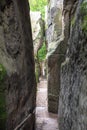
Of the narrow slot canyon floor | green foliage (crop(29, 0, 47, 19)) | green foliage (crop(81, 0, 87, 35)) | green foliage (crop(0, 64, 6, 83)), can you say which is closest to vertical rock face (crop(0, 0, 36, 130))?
green foliage (crop(0, 64, 6, 83))

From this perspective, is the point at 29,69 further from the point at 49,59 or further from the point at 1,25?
the point at 49,59

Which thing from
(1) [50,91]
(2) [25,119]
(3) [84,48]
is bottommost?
(1) [50,91]

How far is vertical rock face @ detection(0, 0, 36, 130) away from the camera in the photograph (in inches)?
221

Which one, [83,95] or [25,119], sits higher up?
[83,95]

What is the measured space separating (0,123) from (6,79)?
0.88 m

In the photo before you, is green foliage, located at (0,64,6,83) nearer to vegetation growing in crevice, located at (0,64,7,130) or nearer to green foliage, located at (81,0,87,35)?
vegetation growing in crevice, located at (0,64,7,130)

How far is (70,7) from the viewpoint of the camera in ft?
35.6

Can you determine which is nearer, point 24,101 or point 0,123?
point 0,123

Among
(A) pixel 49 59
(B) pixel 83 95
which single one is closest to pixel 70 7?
(A) pixel 49 59

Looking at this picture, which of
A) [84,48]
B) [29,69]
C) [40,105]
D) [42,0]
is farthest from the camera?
[42,0]

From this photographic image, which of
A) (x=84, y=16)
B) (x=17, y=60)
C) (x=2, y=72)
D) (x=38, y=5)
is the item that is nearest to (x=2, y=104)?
(x=2, y=72)

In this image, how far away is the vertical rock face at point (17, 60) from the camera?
18.5 feet

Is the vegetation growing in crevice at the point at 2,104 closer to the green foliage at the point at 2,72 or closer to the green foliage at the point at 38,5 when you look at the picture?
the green foliage at the point at 2,72

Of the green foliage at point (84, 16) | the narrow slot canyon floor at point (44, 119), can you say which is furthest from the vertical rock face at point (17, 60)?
the narrow slot canyon floor at point (44, 119)
